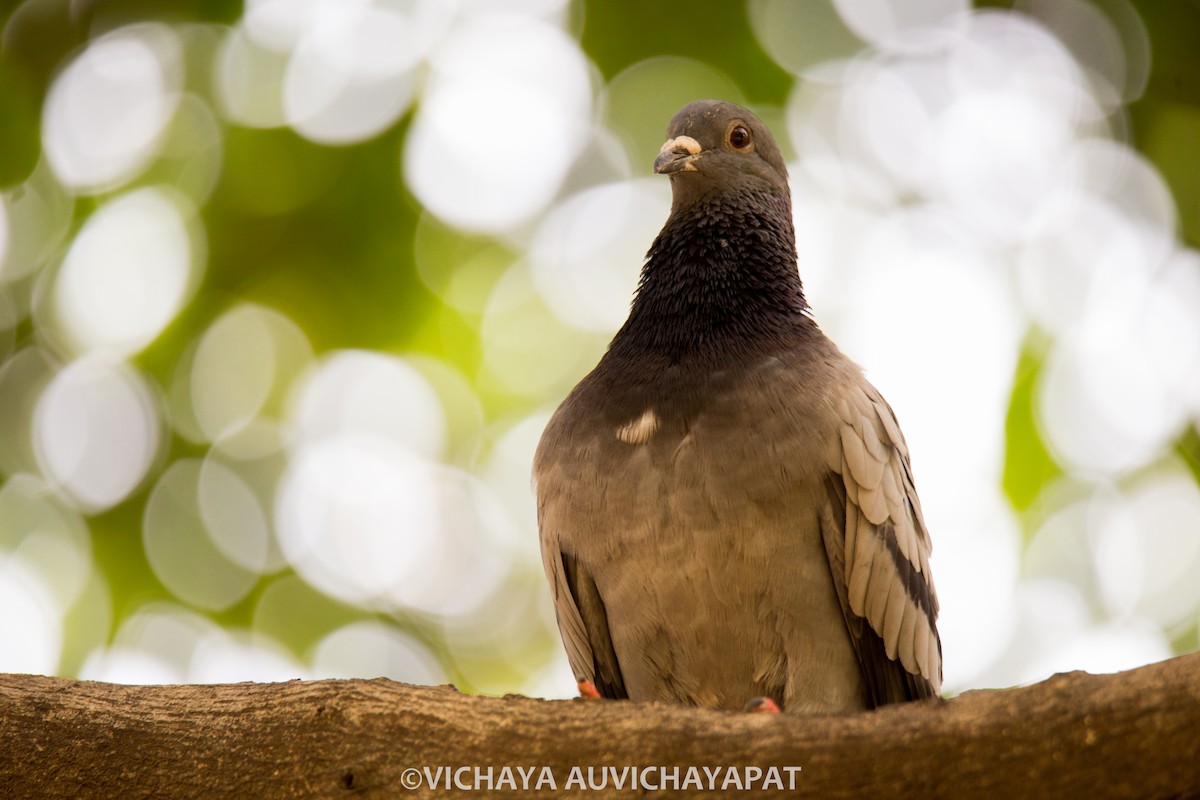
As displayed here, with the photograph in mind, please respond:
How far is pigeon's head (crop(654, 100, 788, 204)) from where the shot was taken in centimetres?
593

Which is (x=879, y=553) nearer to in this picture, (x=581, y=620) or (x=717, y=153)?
(x=581, y=620)

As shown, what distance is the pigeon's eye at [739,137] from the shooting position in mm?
6129

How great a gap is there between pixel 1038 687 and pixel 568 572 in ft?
8.73

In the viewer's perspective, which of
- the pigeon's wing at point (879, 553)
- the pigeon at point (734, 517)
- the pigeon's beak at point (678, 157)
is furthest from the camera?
the pigeon's beak at point (678, 157)

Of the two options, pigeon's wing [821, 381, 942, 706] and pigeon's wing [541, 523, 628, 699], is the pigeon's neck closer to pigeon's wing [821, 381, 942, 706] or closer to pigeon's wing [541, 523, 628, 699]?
pigeon's wing [821, 381, 942, 706]

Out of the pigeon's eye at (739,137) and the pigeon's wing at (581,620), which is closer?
the pigeon's wing at (581,620)

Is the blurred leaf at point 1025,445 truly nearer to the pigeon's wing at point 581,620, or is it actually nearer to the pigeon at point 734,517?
the pigeon at point 734,517

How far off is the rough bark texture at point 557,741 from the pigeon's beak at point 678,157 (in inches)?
122

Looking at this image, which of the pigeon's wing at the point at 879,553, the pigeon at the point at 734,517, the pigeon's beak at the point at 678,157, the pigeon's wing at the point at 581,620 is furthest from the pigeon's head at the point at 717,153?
the pigeon's wing at the point at 581,620

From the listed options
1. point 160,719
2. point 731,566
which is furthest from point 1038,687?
point 160,719

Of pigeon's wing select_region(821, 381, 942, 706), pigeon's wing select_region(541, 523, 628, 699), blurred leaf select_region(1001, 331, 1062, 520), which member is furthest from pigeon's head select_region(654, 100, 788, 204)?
blurred leaf select_region(1001, 331, 1062, 520)

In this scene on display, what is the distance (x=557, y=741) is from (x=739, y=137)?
3.71 meters

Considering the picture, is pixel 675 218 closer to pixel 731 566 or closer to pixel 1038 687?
pixel 731 566

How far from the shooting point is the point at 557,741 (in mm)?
3461
